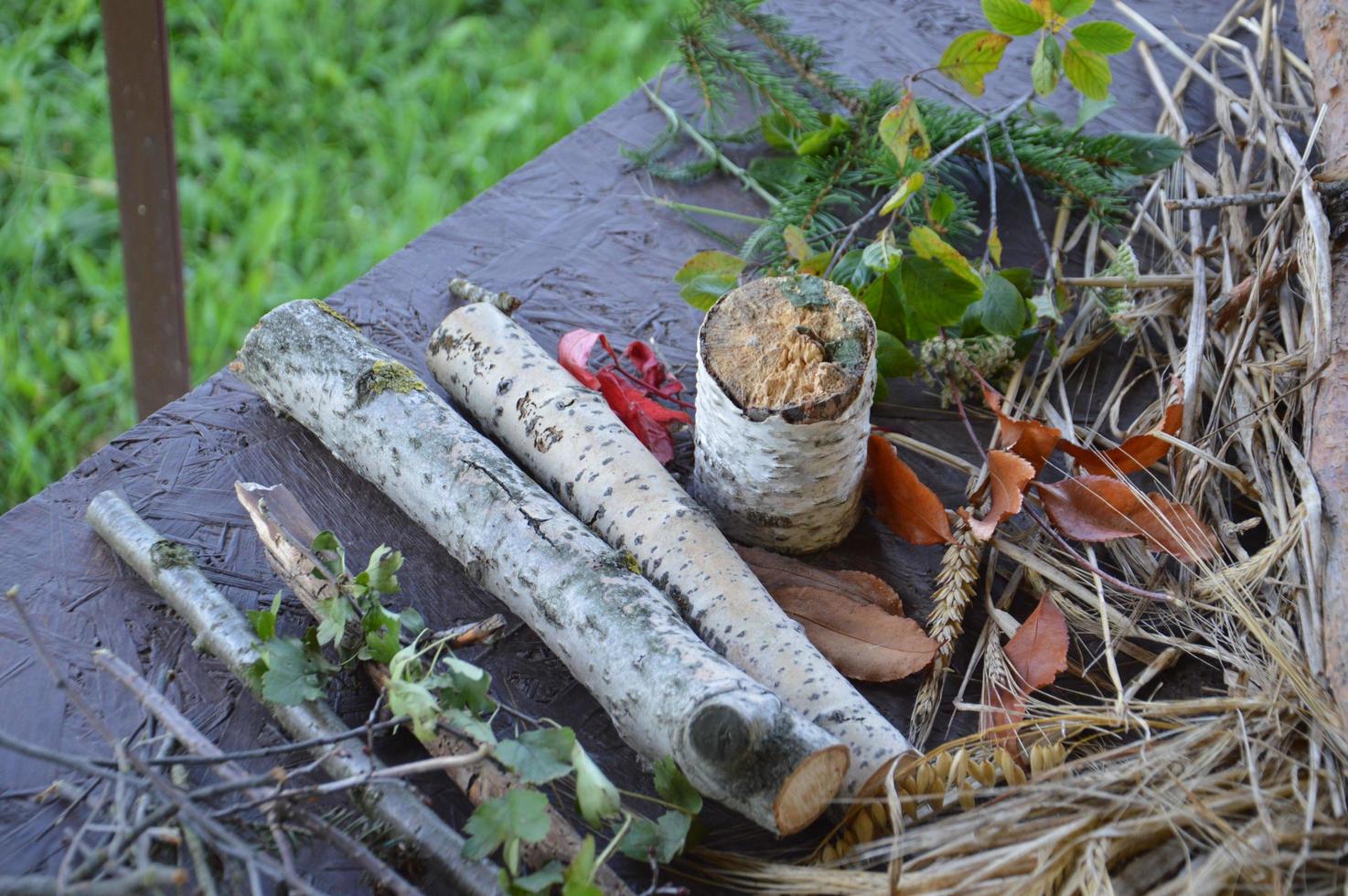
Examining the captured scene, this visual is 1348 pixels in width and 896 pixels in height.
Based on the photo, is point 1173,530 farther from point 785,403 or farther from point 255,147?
point 255,147

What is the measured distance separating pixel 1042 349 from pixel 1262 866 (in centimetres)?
92

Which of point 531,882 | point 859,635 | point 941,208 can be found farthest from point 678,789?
point 941,208

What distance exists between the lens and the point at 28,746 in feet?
2.93

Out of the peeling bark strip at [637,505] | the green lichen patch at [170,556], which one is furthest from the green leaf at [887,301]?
the green lichen patch at [170,556]

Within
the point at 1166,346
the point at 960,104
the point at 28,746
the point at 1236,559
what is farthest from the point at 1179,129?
the point at 28,746

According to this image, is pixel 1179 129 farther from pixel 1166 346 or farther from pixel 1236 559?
pixel 1236 559

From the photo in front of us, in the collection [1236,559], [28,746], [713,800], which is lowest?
[713,800]

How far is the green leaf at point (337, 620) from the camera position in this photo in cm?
113

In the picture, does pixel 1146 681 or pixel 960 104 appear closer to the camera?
pixel 1146 681

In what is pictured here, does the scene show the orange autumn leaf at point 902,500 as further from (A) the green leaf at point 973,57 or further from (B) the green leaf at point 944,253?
(A) the green leaf at point 973,57

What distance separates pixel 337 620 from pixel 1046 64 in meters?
1.25

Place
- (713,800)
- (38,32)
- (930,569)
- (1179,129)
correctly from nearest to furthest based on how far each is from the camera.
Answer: (713,800) < (930,569) < (1179,129) < (38,32)

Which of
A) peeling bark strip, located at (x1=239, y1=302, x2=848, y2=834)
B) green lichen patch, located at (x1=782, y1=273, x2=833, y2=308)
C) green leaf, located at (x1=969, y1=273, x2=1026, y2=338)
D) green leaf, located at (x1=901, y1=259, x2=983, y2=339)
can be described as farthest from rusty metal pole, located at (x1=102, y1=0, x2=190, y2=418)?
green leaf, located at (x1=969, y1=273, x2=1026, y2=338)

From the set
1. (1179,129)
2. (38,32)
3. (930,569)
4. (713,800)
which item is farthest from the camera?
(38,32)
